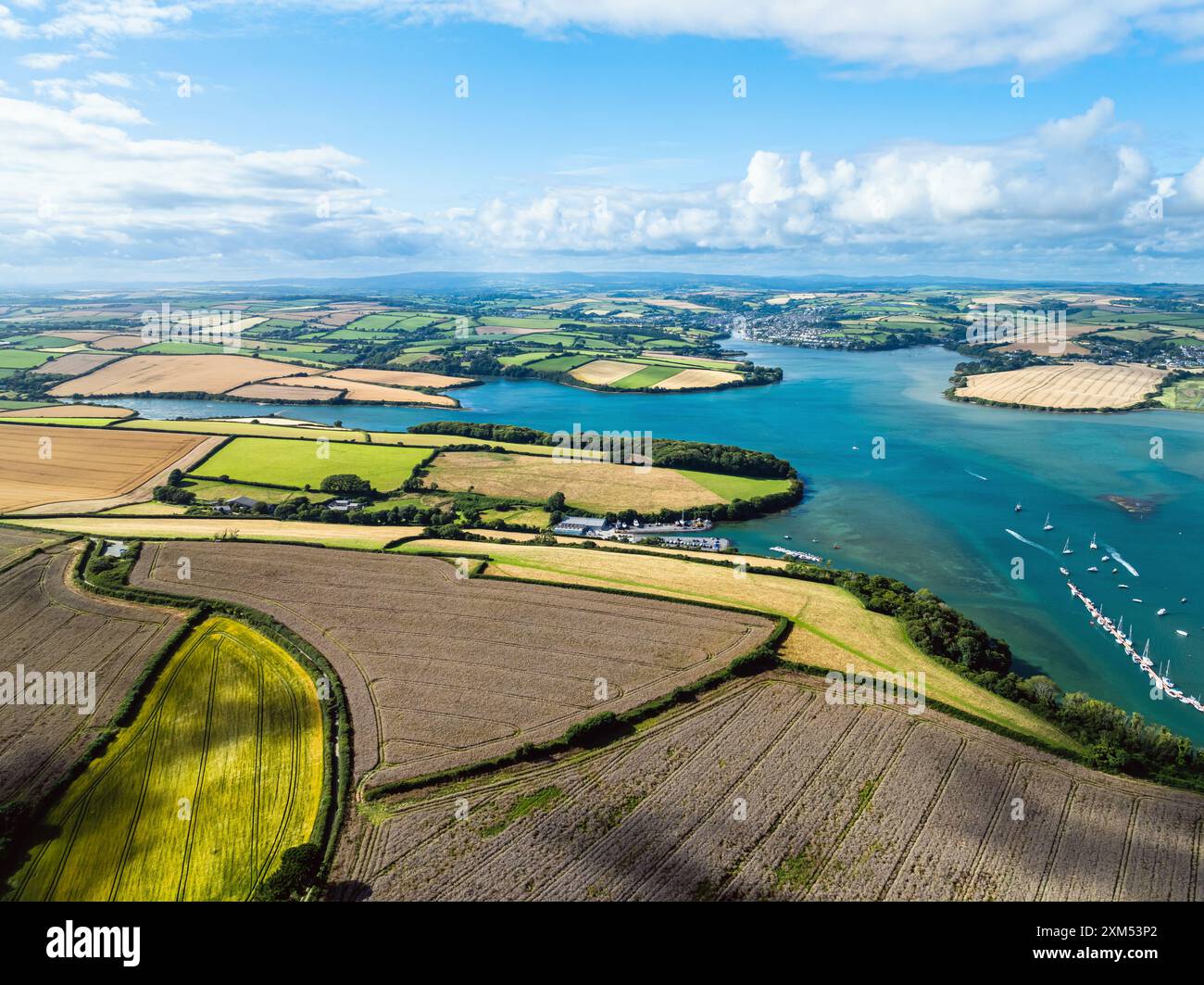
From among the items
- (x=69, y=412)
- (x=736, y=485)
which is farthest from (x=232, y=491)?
(x=69, y=412)

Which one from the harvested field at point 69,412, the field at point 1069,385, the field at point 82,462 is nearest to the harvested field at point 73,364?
the harvested field at point 69,412

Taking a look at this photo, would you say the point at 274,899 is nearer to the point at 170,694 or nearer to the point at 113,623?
the point at 170,694

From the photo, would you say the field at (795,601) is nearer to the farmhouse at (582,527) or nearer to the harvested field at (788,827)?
the harvested field at (788,827)

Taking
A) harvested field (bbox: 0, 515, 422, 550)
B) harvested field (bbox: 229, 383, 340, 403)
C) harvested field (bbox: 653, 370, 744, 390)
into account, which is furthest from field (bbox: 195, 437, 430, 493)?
harvested field (bbox: 653, 370, 744, 390)

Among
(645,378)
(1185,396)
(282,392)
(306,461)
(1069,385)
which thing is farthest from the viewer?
(645,378)

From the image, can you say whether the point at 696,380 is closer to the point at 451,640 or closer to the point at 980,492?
the point at 980,492

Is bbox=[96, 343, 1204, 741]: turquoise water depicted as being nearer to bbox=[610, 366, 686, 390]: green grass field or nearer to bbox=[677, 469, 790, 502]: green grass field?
bbox=[677, 469, 790, 502]: green grass field
